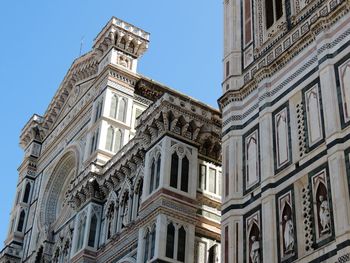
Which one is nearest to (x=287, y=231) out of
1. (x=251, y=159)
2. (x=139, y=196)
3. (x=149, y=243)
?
(x=251, y=159)

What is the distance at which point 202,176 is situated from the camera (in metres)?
18.6

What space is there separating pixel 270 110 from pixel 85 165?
10333 mm

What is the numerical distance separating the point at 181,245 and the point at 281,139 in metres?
4.26

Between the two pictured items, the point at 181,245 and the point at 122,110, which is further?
the point at 122,110

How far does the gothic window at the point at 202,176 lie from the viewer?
18.4m

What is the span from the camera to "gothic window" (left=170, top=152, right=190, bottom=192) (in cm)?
1789

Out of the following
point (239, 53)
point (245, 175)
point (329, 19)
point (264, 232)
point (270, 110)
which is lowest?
point (264, 232)

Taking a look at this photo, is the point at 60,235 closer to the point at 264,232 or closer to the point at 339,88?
the point at 264,232

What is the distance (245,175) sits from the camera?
1494 cm

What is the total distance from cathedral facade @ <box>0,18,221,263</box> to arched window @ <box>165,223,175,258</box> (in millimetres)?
26

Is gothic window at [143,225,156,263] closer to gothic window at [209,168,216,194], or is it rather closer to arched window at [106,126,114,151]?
gothic window at [209,168,216,194]

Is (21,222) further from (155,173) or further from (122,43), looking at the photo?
(155,173)

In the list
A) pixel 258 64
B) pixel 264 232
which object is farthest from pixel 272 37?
pixel 264 232

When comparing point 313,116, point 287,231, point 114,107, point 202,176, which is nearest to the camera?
point 287,231
